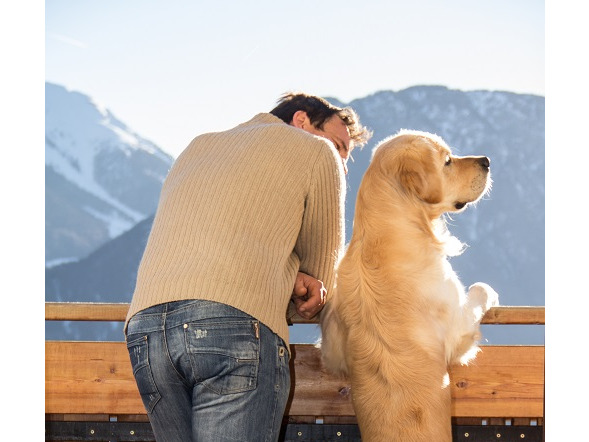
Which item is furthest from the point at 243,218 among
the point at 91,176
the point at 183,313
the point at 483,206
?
the point at 483,206

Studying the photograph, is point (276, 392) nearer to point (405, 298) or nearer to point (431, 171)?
point (405, 298)

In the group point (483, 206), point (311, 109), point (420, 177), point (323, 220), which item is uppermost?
point (311, 109)

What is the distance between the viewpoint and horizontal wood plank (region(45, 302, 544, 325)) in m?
2.40

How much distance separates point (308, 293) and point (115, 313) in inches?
29.0

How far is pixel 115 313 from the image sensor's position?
2395 mm

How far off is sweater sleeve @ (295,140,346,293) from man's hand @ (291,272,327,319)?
0.11 ft

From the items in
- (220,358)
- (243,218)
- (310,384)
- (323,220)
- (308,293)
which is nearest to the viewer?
(220,358)

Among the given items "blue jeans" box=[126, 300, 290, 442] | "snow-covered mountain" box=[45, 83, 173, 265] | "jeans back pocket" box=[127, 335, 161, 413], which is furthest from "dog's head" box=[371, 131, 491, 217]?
"snow-covered mountain" box=[45, 83, 173, 265]

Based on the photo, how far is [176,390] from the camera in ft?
5.58

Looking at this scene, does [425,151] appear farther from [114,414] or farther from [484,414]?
[114,414]

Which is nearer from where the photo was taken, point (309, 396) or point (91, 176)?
point (309, 396)

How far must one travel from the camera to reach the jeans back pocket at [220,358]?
1.61 metres

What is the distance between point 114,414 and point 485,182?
170 cm

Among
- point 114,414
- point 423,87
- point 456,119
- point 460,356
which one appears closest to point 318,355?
point 460,356
